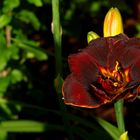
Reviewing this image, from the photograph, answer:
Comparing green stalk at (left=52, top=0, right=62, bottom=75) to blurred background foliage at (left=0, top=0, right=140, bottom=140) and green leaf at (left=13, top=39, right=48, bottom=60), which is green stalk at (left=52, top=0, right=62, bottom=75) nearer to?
blurred background foliage at (left=0, top=0, right=140, bottom=140)

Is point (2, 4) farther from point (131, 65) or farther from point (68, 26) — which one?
point (131, 65)

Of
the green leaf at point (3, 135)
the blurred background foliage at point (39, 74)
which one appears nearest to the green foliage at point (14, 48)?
the blurred background foliage at point (39, 74)

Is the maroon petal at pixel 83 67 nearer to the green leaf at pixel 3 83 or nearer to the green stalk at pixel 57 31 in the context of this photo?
the green stalk at pixel 57 31

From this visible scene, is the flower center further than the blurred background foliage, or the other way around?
the blurred background foliage

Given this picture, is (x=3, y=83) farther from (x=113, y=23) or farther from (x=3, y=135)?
(x=113, y=23)

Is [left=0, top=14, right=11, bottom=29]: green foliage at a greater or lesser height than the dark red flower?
greater

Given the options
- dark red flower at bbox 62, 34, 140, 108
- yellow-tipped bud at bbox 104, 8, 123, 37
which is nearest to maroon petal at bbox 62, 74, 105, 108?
dark red flower at bbox 62, 34, 140, 108
